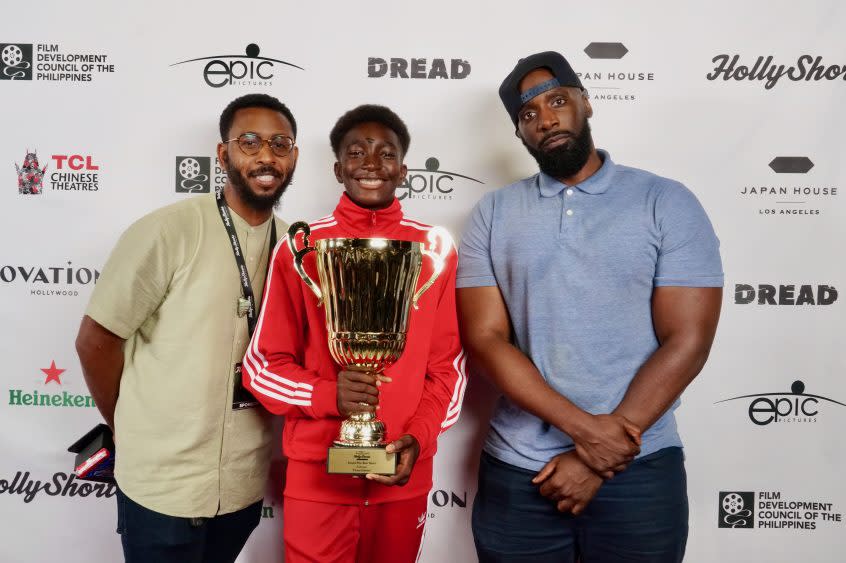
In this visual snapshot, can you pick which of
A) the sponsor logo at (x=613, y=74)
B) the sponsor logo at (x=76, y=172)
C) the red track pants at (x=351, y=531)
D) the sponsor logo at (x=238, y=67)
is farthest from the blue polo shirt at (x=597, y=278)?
the sponsor logo at (x=76, y=172)

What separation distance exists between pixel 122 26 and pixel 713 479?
262cm

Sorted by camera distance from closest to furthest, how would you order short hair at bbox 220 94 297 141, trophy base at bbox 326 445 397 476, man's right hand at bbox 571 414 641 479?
trophy base at bbox 326 445 397 476
man's right hand at bbox 571 414 641 479
short hair at bbox 220 94 297 141

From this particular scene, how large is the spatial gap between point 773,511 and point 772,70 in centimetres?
155

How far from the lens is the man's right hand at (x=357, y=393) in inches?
57.4

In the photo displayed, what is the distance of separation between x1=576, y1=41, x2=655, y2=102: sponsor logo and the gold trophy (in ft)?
3.69

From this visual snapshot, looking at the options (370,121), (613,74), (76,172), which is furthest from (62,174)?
(613,74)

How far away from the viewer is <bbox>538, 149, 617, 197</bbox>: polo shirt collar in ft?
5.77

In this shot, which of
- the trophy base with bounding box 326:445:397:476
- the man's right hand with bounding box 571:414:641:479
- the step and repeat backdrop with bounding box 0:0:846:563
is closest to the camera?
the trophy base with bounding box 326:445:397:476

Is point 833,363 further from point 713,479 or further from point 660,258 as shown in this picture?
point 660,258

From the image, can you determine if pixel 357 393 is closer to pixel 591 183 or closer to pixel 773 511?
pixel 591 183

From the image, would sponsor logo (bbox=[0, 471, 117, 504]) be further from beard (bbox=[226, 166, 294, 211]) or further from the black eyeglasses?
the black eyeglasses

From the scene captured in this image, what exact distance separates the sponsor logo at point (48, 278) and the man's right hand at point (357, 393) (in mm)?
1289

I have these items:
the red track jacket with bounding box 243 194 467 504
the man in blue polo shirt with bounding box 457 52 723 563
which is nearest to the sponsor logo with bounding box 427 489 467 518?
the man in blue polo shirt with bounding box 457 52 723 563

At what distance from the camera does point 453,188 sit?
2.29 m
